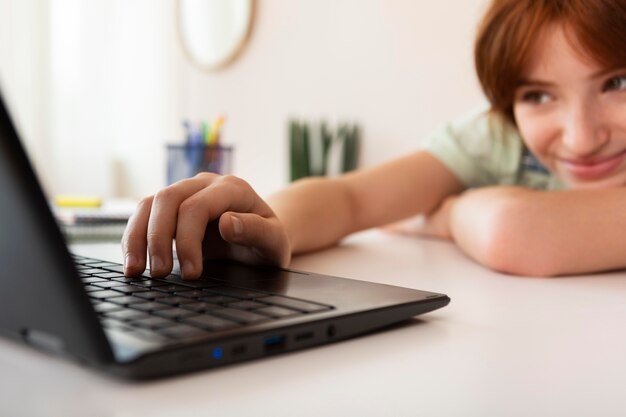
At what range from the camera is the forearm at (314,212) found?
794 mm

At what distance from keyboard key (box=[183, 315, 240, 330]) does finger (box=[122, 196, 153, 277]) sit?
0.15 m

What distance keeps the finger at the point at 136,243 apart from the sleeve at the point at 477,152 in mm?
688

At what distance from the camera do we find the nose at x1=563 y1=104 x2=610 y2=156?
82 centimetres

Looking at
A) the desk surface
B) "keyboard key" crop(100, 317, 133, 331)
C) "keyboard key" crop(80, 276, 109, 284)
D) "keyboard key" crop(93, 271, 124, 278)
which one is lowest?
the desk surface

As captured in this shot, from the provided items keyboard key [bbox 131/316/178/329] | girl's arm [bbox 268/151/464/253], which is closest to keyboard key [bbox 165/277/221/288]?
keyboard key [bbox 131/316/178/329]

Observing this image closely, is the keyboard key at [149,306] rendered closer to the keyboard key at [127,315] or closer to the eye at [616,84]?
the keyboard key at [127,315]

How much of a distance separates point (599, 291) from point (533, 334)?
20 cm

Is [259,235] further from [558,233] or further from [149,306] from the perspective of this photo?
[558,233]

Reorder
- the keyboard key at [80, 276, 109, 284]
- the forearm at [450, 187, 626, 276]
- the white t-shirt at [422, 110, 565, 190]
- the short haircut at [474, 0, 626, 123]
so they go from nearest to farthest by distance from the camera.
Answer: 1. the keyboard key at [80, 276, 109, 284]
2. the forearm at [450, 187, 626, 276]
3. the short haircut at [474, 0, 626, 123]
4. the white t-shirt at [422, 110, 565, 190]

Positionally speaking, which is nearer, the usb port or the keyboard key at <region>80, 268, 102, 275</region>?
the usb port

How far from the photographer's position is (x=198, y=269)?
1.60ft

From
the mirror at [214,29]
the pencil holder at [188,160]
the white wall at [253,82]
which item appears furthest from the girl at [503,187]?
the mirror at [214,29]

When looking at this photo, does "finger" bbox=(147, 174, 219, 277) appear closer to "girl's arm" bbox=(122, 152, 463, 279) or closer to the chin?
"girl's arm" bbox=(122, 152, 463, 279)

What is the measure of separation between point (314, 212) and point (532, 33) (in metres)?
0.33
